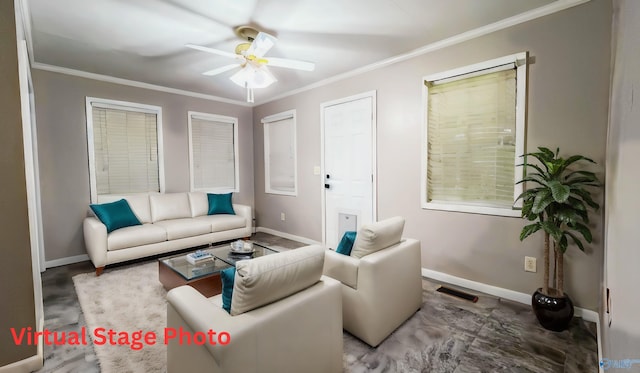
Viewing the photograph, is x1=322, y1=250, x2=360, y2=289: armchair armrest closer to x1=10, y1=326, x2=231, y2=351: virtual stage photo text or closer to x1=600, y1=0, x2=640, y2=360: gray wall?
x1=10, y1=326, x2=231, y2=351: virtual stage photo text

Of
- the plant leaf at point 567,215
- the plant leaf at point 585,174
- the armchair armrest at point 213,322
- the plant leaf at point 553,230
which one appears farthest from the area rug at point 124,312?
the plant leaf at point 585,174

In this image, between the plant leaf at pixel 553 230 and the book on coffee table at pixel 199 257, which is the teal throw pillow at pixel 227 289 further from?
the plant leaf at pixel 553 230

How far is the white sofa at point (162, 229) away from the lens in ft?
10.7

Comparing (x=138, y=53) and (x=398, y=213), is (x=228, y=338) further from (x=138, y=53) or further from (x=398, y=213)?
(x=138, y=53)

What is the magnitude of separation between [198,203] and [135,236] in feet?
4.04

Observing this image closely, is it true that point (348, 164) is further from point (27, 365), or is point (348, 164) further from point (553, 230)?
point (27, 365)

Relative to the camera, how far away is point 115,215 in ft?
11.8

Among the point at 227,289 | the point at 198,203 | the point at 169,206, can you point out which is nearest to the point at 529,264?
the point at 227,289

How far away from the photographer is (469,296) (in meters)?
2.68

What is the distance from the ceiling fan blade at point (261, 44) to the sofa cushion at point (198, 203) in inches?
112

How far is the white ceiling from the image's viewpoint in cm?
226

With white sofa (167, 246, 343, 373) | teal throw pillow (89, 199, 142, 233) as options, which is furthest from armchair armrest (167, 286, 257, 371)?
teal throw pillow (89, 199, 142, 233)

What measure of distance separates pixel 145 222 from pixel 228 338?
3.68 metres

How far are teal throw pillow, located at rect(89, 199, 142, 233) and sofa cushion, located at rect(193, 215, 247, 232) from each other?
0.85 metres
